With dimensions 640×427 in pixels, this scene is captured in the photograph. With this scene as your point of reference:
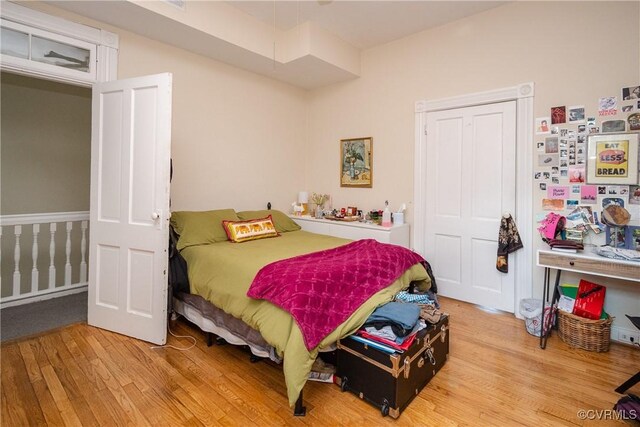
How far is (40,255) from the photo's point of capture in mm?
4148

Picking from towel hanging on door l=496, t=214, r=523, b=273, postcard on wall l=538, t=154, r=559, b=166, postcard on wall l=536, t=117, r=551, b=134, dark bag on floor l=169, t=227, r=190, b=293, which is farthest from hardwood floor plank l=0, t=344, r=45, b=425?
postcard on wall l=536, t=117, r=551, b=134

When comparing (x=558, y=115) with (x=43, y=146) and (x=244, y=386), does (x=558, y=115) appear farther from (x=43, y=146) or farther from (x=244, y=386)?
(x=43, y=146)

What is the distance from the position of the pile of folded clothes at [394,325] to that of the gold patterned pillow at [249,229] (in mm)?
1614

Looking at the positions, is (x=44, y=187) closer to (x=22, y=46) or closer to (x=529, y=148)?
(x=22, y=46)

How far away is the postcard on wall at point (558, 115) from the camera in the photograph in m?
2.79

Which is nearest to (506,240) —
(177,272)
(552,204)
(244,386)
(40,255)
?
(552,204)

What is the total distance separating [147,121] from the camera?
8.27 ft

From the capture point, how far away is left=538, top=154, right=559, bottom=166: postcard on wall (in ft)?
9.33

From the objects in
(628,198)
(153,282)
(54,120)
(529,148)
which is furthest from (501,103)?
(54,120)

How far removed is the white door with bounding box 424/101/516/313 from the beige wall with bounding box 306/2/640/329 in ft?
0.78

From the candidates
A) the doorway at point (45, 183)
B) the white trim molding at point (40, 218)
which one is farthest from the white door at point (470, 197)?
the white trim molding at point (40, 218)

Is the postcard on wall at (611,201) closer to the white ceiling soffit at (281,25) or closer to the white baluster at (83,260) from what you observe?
the white ceiling soffit at (281,25)

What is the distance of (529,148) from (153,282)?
135 inches

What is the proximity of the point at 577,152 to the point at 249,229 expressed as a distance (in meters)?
3.00
